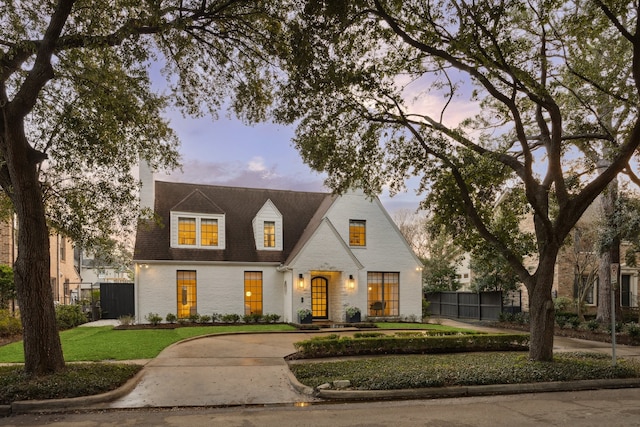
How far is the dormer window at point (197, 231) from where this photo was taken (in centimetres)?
2150

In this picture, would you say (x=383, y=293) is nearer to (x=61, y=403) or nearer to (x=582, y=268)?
(x=582, y=268)

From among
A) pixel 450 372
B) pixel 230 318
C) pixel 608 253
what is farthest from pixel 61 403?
pixel 608 253

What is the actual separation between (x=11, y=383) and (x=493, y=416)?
8.41 metres

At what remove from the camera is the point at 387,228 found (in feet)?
77.8

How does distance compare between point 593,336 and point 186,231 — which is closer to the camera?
point 593,336

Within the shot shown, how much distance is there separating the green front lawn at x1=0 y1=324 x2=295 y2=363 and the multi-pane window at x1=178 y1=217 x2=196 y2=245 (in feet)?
14.4

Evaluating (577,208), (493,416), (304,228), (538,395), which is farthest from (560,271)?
(493,416)

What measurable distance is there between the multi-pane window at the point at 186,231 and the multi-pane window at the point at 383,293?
29.7ft

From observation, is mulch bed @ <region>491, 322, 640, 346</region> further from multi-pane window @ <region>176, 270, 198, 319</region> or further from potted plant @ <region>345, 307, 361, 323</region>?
multi-pane window @ <region>176, 270, 198, 319</region>

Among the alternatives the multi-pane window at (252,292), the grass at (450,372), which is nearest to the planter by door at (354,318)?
the multi-pane window at (252,292)

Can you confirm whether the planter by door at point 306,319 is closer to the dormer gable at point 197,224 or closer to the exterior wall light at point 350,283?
the exterior wall light at point 350,283

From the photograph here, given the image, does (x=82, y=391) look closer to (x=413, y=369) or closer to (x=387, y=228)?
(x=413, y=369)

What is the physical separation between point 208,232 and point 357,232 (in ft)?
24.8

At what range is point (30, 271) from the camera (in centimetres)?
891
